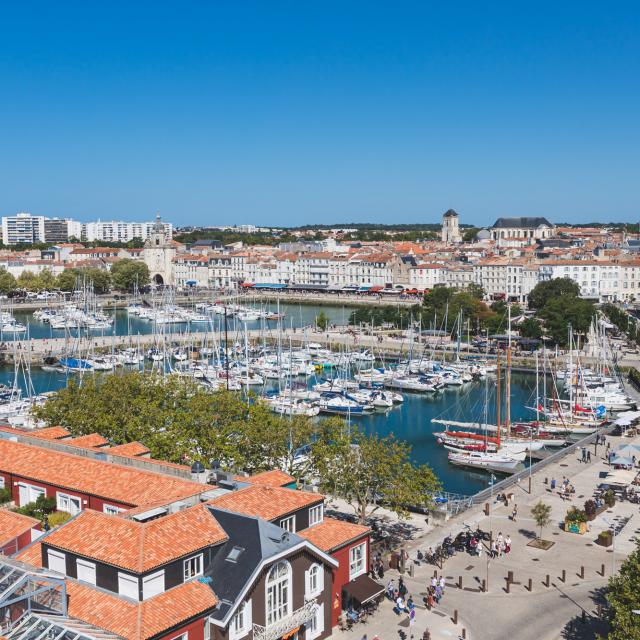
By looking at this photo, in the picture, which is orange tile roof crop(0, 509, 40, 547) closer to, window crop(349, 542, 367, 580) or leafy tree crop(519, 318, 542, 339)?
window crop(349, 542, 367, 580)

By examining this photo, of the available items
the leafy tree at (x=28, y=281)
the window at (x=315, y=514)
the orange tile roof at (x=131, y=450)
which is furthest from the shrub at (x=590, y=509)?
the leafy tree at (x=28, y=281)

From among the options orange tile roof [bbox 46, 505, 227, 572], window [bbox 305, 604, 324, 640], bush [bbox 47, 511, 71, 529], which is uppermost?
orange tile roof [bbox 46, 505, 227, 572]

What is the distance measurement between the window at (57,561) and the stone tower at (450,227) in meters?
157

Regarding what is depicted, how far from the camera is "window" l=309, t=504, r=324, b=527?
16.5 metres

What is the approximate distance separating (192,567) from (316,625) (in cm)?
325

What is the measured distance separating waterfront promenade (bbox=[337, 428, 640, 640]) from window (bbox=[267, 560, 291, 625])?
86.2 inches

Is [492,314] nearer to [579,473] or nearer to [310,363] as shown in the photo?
[310,363]

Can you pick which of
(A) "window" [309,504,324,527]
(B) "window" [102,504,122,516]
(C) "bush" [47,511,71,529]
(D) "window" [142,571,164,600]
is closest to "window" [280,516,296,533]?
(A) "window" [309,504,324,527]

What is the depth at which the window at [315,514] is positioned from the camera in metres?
16.5

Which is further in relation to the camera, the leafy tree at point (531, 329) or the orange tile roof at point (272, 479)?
the leafy tree at point (531, 329)

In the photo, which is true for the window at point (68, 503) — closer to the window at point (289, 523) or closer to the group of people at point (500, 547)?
the window at point (289, 523)

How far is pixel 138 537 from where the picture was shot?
512 inches

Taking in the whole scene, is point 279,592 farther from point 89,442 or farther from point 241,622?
point 89,442

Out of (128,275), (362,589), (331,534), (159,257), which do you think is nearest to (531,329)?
(362,589)
